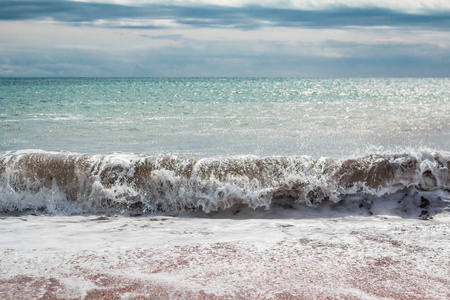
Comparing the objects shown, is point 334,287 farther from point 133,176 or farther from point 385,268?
point 133,176

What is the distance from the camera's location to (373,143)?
31.7 ft

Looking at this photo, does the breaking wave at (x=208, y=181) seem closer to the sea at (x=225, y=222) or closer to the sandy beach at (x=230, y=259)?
the sea at (x=225, y=222)

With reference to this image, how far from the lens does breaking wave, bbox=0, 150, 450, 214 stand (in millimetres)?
5594

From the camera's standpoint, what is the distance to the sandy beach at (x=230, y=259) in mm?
3006

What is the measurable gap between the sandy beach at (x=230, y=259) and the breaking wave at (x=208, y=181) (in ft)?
2.15

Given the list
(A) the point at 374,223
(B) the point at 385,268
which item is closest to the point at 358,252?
(B) the point at 385,268

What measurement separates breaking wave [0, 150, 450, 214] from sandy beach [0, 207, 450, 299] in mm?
656

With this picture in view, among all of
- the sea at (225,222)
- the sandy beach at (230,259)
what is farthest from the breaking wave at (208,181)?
the sandy beach at (230,259)

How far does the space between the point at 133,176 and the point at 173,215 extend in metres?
0.97

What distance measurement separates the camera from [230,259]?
141 inches

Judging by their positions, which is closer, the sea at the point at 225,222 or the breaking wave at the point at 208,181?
the sea at the point at 225,222

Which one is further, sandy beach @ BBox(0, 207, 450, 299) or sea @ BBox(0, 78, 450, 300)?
sea @ BBox(0, 78, 450, 300)

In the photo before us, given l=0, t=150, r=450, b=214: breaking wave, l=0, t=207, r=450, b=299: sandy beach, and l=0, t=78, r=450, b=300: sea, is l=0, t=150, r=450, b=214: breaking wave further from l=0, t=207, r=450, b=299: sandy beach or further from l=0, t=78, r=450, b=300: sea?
l=0, t=207, r=450, b=299: sandy beach

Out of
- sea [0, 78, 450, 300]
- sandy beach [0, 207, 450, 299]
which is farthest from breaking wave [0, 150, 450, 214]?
sandy beach [0, 207, 450, 299]
